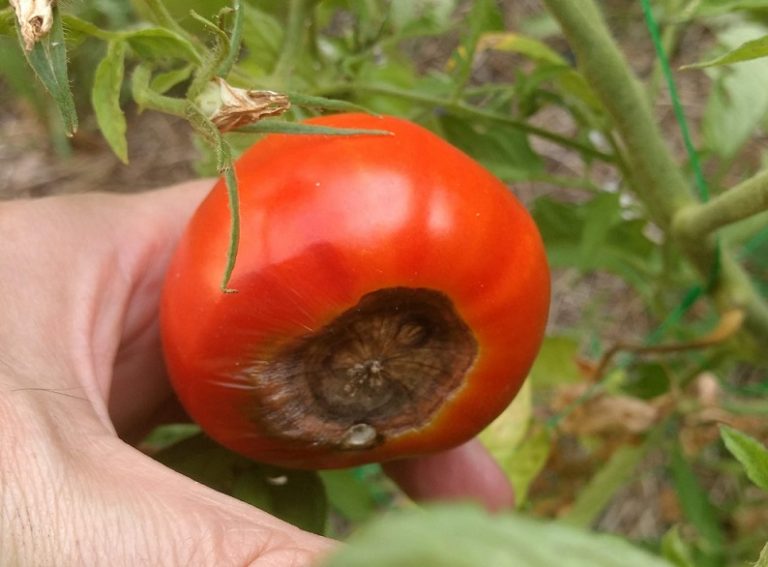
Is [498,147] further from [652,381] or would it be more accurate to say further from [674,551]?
[674,551]

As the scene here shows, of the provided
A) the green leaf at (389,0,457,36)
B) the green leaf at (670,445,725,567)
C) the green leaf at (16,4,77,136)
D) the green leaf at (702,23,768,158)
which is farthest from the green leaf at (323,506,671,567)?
the green leaf at (670,445,725,567)

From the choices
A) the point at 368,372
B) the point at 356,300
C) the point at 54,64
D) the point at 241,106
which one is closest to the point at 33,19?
the point at 54,64

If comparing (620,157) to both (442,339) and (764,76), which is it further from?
(442,339)

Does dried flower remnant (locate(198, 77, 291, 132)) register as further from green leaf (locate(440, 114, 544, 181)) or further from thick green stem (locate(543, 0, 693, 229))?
green leaf (locate(440, 114, 544, 181))

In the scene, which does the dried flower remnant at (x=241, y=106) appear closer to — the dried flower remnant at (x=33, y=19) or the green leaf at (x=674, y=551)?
the dried flower remnant at (x=33, y=19)

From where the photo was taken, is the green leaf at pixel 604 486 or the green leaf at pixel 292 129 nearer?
the green leaf at pixel 292 129

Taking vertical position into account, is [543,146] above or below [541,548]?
below

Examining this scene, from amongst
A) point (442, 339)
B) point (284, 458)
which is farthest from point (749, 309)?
point (284, 458)

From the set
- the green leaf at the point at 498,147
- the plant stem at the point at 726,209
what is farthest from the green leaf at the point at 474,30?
the plant stem at the point at 726,209
